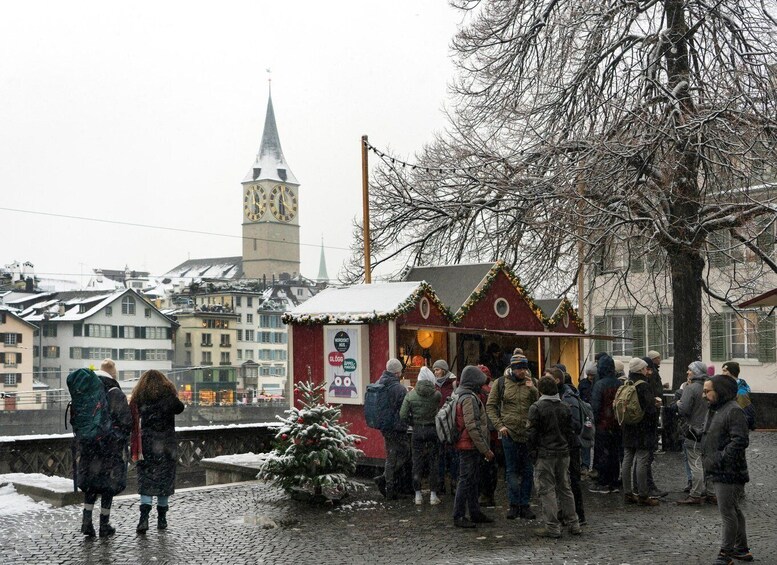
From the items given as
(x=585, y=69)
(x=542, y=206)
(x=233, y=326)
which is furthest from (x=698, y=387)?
(x=233, y=326)

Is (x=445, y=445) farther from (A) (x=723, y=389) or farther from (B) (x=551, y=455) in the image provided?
(A) (x=723, y=389)

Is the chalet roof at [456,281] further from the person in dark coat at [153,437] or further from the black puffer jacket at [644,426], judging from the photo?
the person in dark coat at [153,437]

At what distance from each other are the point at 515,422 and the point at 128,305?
10256 cm

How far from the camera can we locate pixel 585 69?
2145 cm

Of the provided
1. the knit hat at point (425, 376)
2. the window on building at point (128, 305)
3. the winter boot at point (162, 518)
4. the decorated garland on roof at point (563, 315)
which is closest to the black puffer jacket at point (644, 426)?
the knit hat at point (425, 376)

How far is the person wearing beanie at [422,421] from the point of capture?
13055 millimetres

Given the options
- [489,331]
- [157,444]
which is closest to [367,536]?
[157,444]

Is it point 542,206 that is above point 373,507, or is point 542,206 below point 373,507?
above

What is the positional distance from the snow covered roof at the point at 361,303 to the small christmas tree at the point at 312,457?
2821 millimetres

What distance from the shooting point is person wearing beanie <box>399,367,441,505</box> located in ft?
42.8

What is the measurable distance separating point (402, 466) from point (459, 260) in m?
10.8

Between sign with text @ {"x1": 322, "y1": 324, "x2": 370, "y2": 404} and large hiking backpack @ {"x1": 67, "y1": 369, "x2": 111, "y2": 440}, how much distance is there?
588cm

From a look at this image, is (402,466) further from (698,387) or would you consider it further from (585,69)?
(585,69)

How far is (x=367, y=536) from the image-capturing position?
36.6 ft
